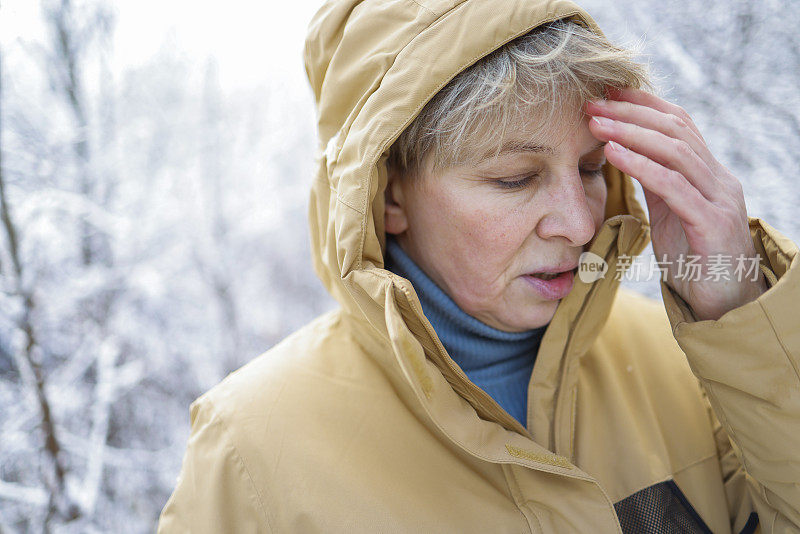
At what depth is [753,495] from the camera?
142 cm

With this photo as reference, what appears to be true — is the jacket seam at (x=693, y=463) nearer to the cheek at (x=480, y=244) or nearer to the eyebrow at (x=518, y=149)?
the cheek at (x=480, y=244)

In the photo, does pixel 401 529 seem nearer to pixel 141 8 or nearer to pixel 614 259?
pixel 614 259

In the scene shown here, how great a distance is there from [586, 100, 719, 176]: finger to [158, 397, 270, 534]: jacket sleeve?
117cm

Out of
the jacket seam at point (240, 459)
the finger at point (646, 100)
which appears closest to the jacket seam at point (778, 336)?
the finger at point (646, 100)

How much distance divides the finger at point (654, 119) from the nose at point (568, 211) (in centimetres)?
16

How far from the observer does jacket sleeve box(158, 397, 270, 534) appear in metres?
1.27

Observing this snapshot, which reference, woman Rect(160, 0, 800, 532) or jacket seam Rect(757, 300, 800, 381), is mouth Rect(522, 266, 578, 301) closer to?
woman Rect(160, 0, 800, 532)

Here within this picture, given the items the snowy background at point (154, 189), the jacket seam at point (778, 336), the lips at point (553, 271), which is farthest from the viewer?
the snowy background at point (154, 189)

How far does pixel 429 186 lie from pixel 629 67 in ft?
1.80

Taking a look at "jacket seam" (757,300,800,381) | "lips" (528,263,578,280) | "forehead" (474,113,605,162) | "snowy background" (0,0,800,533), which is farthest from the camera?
"snowy background" (0,0,800,533)

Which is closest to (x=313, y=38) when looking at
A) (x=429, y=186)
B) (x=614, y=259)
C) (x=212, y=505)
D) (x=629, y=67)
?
(x=429, y=186)

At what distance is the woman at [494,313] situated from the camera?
1.25m

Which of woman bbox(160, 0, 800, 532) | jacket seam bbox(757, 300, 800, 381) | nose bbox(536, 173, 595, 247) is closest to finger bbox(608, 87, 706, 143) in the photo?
woman bbox(160, 0, 800, 532)

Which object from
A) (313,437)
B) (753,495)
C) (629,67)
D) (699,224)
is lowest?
(753,495)
